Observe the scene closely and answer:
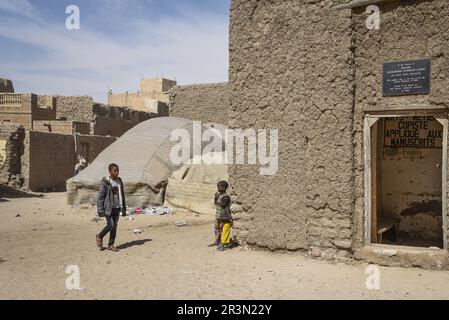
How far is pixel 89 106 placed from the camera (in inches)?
800

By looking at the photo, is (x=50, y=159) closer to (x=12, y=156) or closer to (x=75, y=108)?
(x=12, y=156)

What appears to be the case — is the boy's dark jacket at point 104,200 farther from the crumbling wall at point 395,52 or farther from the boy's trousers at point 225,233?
the crumbling wall at point 395,52

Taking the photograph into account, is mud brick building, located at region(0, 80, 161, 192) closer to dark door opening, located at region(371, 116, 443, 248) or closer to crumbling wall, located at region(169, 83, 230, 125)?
crumbling wall, located at region(169, 83, 230, 125)

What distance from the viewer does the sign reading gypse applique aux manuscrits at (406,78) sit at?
527 centimetres

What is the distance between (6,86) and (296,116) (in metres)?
22.5

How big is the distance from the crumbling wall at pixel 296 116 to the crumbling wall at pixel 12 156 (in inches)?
432

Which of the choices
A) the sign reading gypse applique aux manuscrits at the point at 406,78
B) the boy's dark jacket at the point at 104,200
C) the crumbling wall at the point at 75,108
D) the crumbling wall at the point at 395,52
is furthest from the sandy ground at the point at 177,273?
the crumbling wall at the point at 75,108

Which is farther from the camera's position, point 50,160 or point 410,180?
point 50,160

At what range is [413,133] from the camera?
7480 millimetres

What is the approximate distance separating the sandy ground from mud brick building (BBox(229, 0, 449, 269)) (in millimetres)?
416

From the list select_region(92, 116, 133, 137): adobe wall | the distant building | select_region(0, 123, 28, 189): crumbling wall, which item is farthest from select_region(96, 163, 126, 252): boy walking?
the distant building

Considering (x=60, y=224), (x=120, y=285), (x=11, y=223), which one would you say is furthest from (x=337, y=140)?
(x=11, y=223)

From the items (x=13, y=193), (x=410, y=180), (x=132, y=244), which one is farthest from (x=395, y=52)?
(x=13, y=193)

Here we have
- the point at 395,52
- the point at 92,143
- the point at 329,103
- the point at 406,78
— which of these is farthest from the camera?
the point at 92,143
